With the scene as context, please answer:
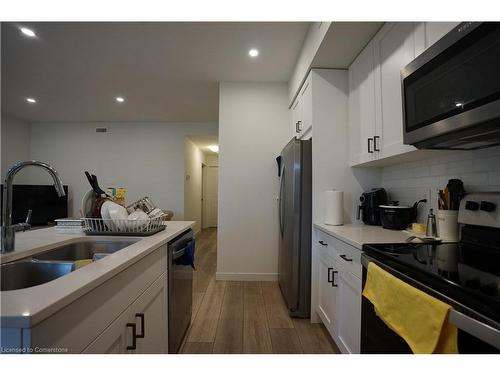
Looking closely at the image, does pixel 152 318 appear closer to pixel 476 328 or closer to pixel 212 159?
pixel 476 328

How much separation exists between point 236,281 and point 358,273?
201cm

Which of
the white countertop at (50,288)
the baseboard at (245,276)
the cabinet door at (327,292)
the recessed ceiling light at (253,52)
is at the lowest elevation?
the baseboard at (245,276)

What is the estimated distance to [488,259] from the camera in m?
0.96

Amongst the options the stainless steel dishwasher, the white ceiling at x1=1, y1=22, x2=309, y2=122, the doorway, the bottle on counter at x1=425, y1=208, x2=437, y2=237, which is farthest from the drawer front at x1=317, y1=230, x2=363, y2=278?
the doorway

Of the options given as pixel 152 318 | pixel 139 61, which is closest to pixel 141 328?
pixel 152 318

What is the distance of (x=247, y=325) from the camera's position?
1979mm

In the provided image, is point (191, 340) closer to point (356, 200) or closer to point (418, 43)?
point (356, 200)

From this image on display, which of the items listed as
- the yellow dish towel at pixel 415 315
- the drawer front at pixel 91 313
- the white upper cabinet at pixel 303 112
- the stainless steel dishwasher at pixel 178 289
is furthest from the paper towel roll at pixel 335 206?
the drawer front at pixel 91 313

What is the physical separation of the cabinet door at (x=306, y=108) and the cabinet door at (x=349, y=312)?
1.35 m

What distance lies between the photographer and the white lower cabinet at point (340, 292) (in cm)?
130

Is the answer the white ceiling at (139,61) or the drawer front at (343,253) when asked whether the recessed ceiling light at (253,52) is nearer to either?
the white ceiling at (139,61)

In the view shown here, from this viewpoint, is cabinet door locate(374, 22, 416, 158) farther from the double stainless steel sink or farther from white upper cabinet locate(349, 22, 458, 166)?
the double stainless steel sink

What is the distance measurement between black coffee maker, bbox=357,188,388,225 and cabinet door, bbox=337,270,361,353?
643 millimetres
